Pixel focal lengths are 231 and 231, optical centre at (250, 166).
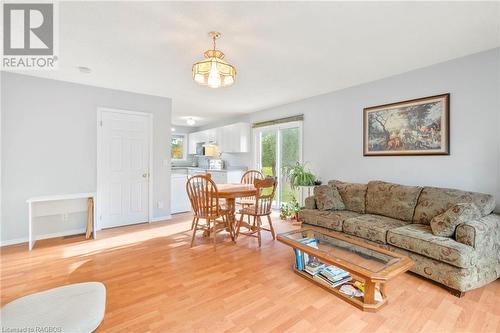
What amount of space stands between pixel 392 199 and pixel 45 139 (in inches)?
196

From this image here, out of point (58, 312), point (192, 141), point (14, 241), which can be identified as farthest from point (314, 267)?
point (192, 141)

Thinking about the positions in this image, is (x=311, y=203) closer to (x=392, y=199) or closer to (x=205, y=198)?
(x=392, y=199)

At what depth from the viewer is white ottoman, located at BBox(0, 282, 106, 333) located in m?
0.97

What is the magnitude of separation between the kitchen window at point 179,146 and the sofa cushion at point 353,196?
594 centimetres

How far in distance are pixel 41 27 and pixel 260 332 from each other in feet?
10.3

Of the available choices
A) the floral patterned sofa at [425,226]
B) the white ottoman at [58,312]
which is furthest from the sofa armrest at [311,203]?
the white ottoman at [58,312]

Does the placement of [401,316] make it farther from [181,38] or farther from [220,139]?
[220,139]

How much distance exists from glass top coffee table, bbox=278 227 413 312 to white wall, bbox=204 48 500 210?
5.11 ft

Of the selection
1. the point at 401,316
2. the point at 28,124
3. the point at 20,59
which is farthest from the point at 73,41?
the point at 401,316

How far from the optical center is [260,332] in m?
1.59

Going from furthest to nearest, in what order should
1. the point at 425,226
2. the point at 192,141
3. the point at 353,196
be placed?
1. the point at 192,141
2. the point at 353,196
3. the point at 425,226

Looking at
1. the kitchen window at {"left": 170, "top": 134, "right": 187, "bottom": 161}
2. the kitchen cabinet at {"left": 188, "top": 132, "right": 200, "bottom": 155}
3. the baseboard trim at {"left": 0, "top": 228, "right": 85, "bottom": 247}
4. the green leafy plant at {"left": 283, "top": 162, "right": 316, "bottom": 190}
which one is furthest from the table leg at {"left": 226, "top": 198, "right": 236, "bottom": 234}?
the kitchen window at {"left": 170, "top": 134, "right": 187, "bottom": 161}

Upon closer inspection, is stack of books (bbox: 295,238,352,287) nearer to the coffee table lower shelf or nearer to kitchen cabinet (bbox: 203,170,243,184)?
the coffee table lower shelf

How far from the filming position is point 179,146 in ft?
26.5
